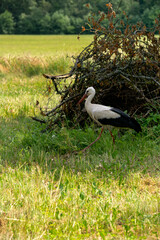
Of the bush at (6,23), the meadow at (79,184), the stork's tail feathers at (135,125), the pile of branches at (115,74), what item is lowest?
the meadow at (79,184)

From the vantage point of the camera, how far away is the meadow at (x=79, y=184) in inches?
128

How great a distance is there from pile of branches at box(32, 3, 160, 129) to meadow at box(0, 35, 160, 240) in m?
0.40

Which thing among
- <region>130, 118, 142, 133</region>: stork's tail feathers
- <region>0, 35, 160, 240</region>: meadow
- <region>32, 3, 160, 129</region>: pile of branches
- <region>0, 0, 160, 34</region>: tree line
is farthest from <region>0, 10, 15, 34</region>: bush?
<region>130, 118, 142, 133</region>: stork's tail feathers

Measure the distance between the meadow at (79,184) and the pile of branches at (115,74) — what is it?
1.31 ft

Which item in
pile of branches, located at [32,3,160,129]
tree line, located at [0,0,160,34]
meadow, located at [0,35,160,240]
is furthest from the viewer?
tree line, located at [0,0,160,34]

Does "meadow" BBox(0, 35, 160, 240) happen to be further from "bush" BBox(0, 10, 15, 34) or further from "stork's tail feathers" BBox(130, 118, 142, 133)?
"bush" BBox(0, 10, 15, 34)

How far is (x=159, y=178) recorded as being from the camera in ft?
14.7

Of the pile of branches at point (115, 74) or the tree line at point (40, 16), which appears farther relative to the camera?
the tree line at point (40, 16)

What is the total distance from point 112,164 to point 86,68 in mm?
2297

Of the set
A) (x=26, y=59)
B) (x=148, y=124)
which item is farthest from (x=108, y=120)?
(x=26, y=59)

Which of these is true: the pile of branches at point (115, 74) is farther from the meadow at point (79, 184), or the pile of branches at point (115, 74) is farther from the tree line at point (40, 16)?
the tree line at point (40, 16)

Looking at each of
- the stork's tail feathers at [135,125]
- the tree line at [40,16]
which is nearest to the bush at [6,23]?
the tree line at [40,16]

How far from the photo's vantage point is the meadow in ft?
10.7

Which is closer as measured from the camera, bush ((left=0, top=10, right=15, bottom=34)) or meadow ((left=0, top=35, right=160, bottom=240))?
meadow ((left=0, top=35, right=160, bottom=240))
